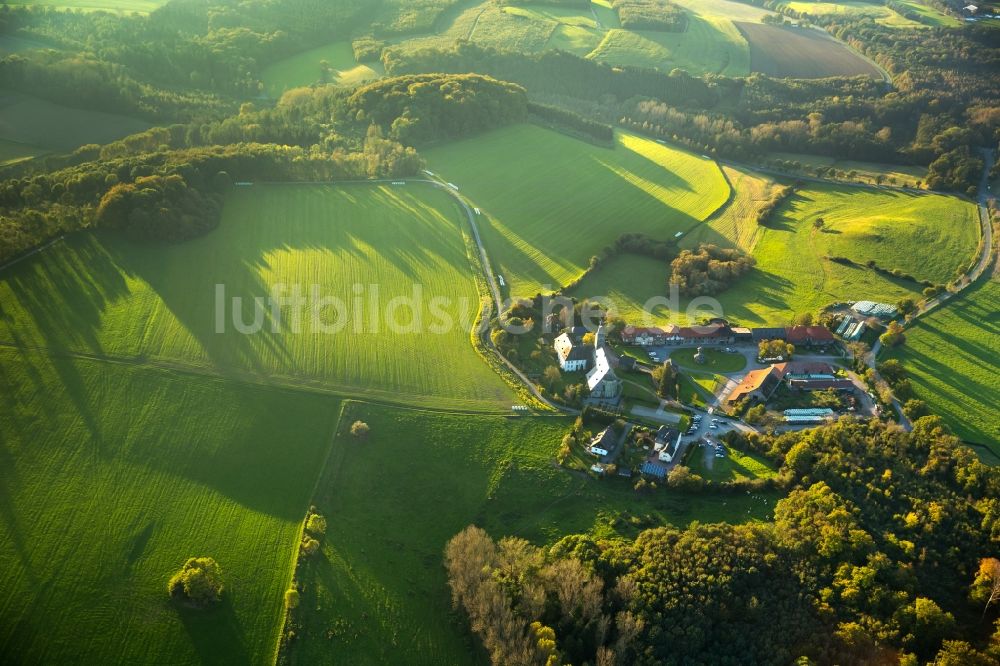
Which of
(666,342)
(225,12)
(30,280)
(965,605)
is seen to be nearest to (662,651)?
(965,605)

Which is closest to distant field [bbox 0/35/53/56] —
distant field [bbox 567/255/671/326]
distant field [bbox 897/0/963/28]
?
distant field [bbox 567/255/671/326]

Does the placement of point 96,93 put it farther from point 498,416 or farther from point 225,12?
point 498,416

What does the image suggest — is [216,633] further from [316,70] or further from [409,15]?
[409,15]

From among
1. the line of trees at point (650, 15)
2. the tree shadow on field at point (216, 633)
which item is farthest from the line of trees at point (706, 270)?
the line of trees at point (650, 15)

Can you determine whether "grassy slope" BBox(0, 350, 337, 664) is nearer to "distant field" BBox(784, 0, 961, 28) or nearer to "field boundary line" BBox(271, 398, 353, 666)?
"field boundary line" BBox(271, 398, 353, 666)

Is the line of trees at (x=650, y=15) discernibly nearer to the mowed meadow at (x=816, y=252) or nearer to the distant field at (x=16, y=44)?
the mowed meadow at (x=816, y=252)
